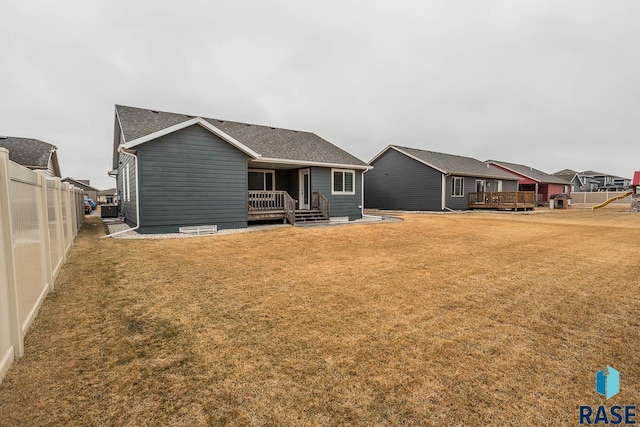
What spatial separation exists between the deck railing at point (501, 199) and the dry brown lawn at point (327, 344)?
66.3ft

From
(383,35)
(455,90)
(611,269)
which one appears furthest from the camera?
A: (455,90)

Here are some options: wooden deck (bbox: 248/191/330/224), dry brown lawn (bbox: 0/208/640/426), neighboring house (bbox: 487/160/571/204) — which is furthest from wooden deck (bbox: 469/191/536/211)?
dry brown lawn (bbox: 0/208/640/426)

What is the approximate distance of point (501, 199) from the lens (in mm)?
24672

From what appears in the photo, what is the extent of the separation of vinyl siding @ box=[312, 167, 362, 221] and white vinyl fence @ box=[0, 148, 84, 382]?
11256 mm

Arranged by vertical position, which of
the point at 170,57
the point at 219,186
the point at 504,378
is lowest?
the point at 504,378

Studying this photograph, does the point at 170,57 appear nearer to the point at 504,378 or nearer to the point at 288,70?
the point at 288,70

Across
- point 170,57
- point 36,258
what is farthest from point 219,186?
point 170,57

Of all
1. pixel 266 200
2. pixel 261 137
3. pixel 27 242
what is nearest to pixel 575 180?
pixel 261 137

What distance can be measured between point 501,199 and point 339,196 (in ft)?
52.9

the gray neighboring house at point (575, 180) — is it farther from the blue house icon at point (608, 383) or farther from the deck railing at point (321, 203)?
the blue house icon at point (608, 383)

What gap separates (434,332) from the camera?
3.32 meters

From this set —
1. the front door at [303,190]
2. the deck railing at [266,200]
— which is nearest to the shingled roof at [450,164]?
the front door at [303,190]

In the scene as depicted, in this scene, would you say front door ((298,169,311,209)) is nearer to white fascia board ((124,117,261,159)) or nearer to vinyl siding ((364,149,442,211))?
white fascia board ((124,117,261,159))

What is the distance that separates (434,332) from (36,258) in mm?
4896
